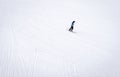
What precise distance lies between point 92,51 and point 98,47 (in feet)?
2.99

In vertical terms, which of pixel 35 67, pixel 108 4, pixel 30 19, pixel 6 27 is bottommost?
pixel 35 67

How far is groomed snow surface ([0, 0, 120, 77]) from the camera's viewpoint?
887cm

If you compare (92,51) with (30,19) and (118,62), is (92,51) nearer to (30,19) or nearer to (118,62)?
(118,62)

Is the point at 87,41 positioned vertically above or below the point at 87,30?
below

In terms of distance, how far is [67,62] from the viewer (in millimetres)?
9492

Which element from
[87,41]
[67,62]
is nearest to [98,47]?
[87,41]

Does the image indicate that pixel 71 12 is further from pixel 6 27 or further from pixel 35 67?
pixel 35 67

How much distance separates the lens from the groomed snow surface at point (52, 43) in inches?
349

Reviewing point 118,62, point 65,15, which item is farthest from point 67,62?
point 65,15

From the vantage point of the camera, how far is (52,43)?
36.6ft

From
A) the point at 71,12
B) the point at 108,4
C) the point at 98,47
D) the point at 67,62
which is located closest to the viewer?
the point at 67,62

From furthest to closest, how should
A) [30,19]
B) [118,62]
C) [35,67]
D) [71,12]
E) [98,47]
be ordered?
[71,12], [30,19], [98,47], [118,62], [35,67]

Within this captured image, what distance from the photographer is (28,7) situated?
17953 mm

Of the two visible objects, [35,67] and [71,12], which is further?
[71,12]
